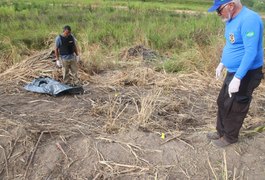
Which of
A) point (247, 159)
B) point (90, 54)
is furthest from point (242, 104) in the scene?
point (90, 54)

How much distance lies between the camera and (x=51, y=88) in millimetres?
5164

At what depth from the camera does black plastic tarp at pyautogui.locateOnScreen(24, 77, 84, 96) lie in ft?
16.7

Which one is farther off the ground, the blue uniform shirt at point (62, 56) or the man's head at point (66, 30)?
the man's head at point (66, 30)

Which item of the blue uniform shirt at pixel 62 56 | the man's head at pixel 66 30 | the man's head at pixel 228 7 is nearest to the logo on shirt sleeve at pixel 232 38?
the man's head at pixel 228 7

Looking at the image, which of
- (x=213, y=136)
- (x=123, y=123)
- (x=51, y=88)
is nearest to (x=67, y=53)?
(x=51, y=88)

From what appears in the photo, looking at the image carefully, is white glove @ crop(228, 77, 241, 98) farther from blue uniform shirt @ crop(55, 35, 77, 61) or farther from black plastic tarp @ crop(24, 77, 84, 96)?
blue uniform shirt @ crop(55, 35, 77, 61)

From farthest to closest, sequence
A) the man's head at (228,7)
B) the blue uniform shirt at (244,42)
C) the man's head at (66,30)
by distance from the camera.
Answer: the man's head at (66,30), the man's head at (228,7), the blue uniform shirt at (244,42)

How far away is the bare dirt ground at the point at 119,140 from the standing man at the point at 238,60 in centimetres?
34

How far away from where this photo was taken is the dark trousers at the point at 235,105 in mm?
3111

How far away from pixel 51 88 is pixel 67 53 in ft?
2.61

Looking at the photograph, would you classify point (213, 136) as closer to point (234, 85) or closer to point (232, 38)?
point (234, 85)

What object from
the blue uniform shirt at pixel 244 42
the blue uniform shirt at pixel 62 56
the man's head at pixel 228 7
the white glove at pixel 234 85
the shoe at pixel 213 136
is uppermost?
the man's head at pixel 228 7

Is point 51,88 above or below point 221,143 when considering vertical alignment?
below

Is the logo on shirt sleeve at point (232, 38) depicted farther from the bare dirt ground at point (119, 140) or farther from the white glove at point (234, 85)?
the bare dirt ground at point (119, 140)
